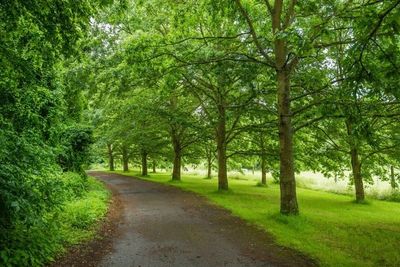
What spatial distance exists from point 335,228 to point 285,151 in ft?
10.7

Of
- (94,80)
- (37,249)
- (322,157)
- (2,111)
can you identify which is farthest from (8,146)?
(322,157)

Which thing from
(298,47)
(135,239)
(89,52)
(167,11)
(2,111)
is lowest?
(135,239)

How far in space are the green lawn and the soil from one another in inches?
24.6

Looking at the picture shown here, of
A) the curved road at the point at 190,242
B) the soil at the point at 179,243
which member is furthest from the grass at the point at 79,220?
the curved road at the point at 190,242

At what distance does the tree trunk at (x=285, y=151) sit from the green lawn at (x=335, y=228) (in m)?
0.63

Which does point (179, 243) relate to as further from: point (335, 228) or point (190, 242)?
point (335, 228)

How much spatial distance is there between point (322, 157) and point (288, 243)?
12482mm

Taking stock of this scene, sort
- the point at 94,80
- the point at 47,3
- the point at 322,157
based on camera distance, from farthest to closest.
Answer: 1. the point at 322,157
2. the point at 94,80
3. the point at 47,3

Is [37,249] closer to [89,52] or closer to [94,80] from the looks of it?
[94,80]

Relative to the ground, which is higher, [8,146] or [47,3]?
[47,3]

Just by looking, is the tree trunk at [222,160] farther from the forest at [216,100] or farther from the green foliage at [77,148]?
the green foliage at [77,148]

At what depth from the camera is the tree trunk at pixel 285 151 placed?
48.0 feet

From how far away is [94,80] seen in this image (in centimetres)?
1617

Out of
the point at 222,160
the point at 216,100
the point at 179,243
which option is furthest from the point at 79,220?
the point at 216,100
